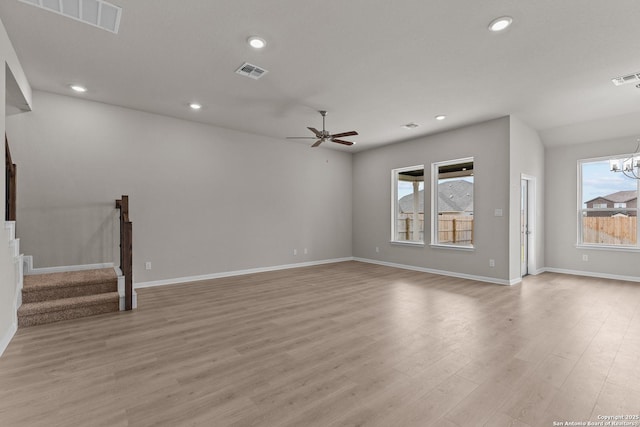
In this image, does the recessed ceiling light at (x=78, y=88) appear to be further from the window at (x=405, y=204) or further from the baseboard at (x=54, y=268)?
the window at (x=405, y=204)

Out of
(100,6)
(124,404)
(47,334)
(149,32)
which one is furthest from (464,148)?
(47,334)

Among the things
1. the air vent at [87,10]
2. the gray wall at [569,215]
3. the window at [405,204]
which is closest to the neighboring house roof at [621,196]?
the gray wall at [569,215]

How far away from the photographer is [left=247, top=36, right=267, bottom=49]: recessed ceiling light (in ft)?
9.86

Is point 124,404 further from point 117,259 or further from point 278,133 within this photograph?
point 278,133

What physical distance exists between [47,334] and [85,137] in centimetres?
299

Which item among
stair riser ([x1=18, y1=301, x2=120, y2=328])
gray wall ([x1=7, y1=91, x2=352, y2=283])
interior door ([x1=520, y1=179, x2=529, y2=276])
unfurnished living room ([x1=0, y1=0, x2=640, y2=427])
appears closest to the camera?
→ unfurnished living room ([x1=0, y1=0, x2=640, y2=427])

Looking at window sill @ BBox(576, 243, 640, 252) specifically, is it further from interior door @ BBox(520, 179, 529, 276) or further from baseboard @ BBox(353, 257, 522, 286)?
baseboard @ BBox(353, 257, 522, 286)

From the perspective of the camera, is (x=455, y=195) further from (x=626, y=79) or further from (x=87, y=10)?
(x=87, y=10)

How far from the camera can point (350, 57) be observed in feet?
11.1

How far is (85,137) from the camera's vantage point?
4672 millimetres

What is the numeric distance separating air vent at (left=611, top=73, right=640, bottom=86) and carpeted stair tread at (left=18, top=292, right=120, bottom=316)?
705cm

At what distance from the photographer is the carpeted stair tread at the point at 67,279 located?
3.65 meters

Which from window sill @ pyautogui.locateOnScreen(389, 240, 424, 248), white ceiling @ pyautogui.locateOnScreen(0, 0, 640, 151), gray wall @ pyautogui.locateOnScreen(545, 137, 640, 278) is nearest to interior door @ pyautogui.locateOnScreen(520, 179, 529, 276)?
gray wall @ pyautogui.locateOnScreen(545, 137, 640, 278)

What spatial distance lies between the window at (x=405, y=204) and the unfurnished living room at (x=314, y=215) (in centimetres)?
6
